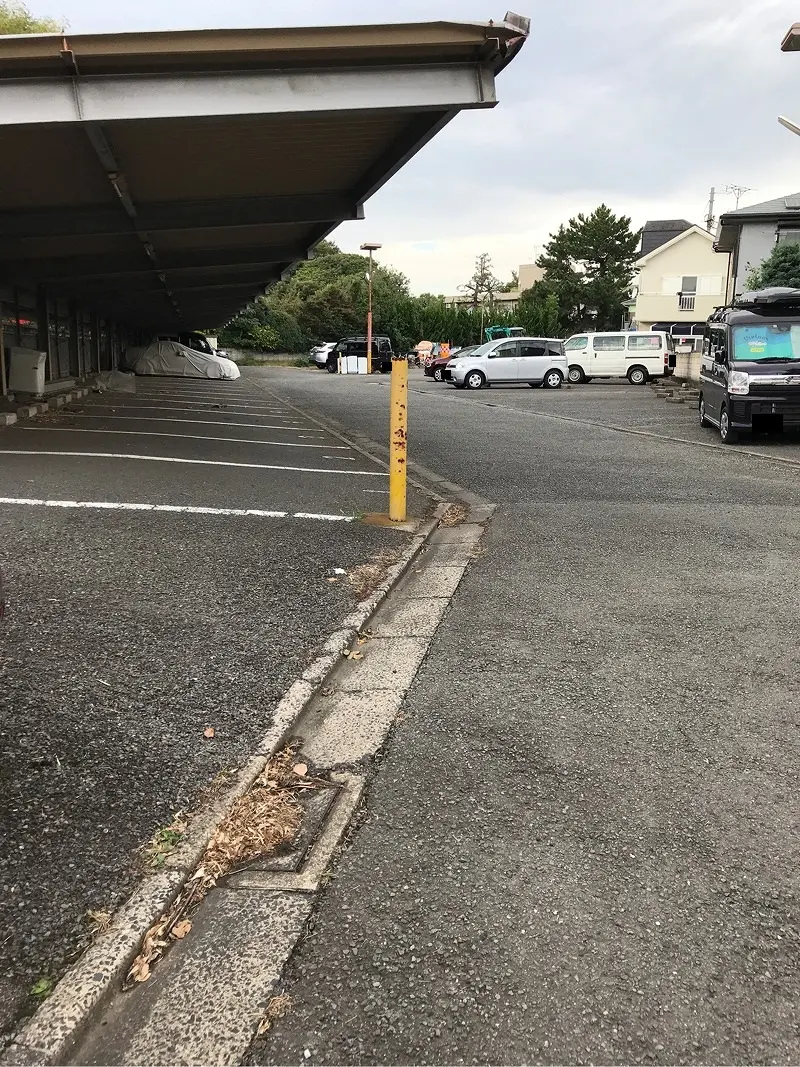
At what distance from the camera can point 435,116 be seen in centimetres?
780

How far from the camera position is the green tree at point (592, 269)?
65.4m

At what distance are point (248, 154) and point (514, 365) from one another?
21020mm

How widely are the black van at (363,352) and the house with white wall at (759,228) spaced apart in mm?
19086

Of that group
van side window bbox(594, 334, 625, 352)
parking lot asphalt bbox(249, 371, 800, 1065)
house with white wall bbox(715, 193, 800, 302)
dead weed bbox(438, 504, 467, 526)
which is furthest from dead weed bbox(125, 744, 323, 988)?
house with white wall bbox(715, 193, 800, 302)

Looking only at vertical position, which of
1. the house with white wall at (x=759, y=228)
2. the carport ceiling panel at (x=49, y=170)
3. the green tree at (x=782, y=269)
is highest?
the house with white wall at (x=759, y=228)

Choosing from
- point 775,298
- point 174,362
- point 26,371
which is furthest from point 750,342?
point 174,362

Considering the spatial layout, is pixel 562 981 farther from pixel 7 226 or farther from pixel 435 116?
pixel 7 226

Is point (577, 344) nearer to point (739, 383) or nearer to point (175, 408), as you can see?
point (175, 408)

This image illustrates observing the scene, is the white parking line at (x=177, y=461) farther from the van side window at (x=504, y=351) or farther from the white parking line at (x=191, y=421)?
the van side window at (x=504, y=351)

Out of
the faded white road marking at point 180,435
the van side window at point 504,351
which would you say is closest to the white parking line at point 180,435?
the faded white road marking at point 180,435

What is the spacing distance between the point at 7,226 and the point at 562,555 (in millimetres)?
10402

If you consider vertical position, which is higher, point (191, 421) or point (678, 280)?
point (678, 280)

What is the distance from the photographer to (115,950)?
2.08m

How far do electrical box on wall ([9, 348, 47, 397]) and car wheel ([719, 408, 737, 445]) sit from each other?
41.0ft
